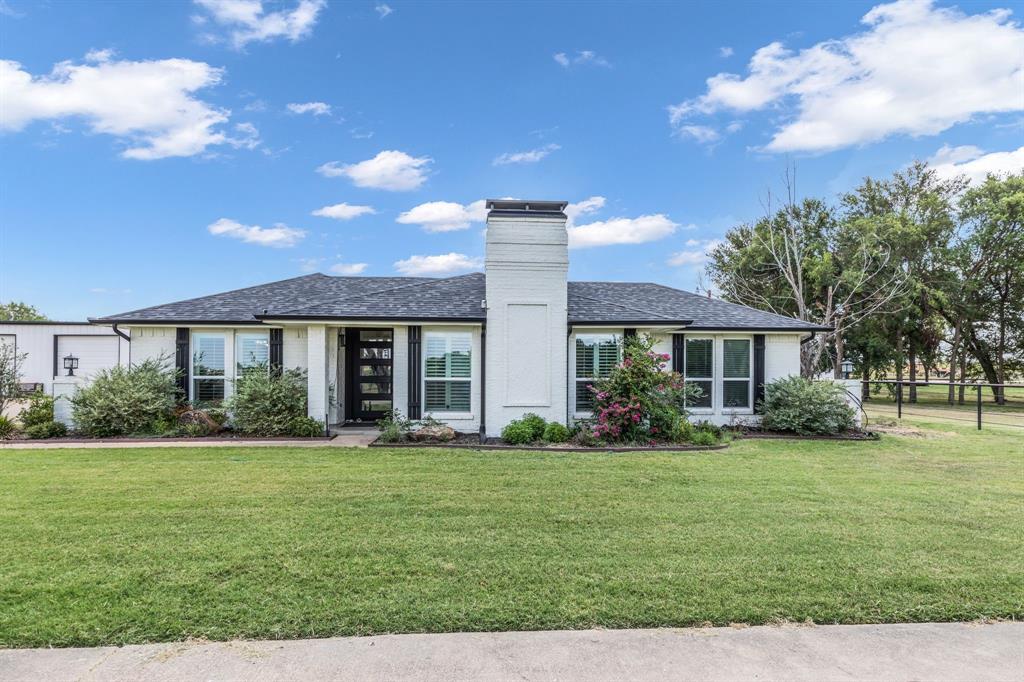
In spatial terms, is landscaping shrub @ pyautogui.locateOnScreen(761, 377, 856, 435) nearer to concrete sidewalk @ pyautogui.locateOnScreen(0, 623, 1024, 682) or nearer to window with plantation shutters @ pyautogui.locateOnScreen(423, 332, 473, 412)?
window with plantation shutters @ pyautogui.locateOnScreen(423, 332, 473, 412)

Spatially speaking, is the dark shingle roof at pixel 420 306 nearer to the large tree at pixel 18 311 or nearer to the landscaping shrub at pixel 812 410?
the landscaping shrub at pixel 812 410

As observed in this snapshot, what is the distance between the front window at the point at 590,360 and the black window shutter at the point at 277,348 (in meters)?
6.77

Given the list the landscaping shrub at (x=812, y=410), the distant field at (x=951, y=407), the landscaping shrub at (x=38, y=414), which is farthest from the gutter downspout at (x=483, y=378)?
the distant field at (x=951, y=407)

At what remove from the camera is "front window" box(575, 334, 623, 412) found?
11234 mm

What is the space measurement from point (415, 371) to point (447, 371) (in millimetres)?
701

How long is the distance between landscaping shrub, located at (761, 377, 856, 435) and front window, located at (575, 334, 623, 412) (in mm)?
3908

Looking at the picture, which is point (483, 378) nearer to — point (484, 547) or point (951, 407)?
point (484, 547)

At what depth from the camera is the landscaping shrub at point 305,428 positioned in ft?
34.0

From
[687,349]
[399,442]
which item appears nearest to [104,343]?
[399,442]

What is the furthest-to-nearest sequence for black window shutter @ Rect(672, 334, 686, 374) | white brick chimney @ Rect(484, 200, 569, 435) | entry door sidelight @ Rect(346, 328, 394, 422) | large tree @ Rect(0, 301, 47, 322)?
large tree @ Rect(0, 301, 47, 322), entry door sidelight @ Rect(346, 328, 394, 422), black window shutter @ Rect(672, 334, 686, 374), white brick chimney @ Rect(484, 200, 569, 435)

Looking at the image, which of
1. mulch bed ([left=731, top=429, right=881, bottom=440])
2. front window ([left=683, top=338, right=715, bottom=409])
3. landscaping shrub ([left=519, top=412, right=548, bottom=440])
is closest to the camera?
landscaping shrub ([left=519, top=412, right=548, bottom=440])

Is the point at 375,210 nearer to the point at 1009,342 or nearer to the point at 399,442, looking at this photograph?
the point at 399,442

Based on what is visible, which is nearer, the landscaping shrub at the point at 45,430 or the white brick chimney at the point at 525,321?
the landscaping shrub at the point at 45,430

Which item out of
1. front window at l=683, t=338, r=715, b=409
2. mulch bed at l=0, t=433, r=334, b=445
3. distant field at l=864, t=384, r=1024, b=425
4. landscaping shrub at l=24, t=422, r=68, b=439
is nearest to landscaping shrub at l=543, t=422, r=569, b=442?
front window at l=683, t=338, r=715, b=409
